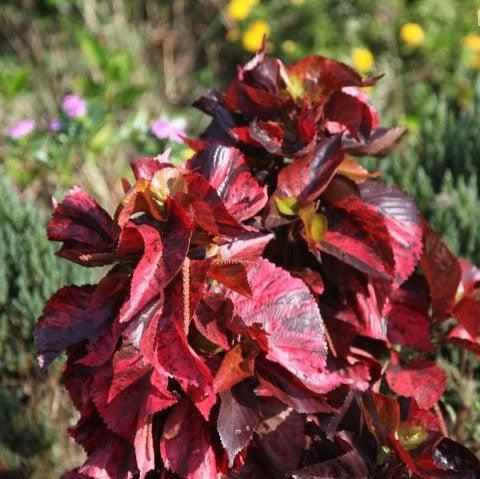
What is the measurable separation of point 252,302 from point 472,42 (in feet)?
11.0

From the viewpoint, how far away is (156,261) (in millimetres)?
1145

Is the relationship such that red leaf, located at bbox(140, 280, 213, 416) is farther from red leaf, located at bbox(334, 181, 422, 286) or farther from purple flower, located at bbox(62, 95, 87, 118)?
purple flower, located at bbox(62, 95, 87, 118)

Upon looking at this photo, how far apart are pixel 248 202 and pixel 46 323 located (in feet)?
1.24

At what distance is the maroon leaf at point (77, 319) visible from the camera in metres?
1.24

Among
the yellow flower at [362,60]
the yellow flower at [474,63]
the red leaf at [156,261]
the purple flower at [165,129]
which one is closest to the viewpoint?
the red leaf at [156,261]

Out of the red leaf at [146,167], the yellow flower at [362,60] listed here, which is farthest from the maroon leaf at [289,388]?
the yellow flower at [362,60]

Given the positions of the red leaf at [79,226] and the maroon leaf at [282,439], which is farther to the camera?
the maroon leaf at [282,439]

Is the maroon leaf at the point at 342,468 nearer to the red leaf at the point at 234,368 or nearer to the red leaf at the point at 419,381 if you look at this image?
the red leaf at the point at 234,368

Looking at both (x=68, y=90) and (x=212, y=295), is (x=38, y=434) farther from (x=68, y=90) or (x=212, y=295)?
(x=68, y=90)

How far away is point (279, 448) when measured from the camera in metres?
1.38

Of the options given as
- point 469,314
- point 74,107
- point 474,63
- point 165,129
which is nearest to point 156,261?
point 469,314

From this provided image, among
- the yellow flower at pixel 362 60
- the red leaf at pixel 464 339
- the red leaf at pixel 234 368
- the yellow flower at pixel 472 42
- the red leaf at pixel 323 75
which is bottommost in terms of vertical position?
the yellow flower at pixel 472 42

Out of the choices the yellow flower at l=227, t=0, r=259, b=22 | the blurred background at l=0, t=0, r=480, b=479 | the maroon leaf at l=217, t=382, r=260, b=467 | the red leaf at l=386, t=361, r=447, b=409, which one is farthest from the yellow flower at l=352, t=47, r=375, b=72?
the maroon leaf at l=217, t=382, r=260, b=467

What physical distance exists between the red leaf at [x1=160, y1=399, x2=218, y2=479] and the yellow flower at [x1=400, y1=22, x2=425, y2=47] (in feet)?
10.9
